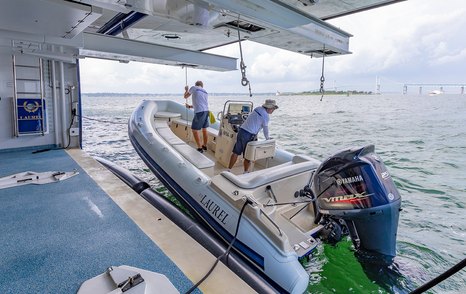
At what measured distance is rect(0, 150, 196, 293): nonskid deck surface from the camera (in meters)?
1.25

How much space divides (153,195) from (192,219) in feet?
2.11

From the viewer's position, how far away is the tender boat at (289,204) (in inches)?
70.6

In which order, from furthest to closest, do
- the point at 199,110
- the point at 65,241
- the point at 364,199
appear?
the point at 199,110 → the point at 364,199 → the point at 65,241

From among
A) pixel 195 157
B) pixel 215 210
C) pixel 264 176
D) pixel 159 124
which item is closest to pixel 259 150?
pixel 195 157

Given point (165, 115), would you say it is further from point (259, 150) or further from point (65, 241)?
point (65, 241)

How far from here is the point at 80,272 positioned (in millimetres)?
1280

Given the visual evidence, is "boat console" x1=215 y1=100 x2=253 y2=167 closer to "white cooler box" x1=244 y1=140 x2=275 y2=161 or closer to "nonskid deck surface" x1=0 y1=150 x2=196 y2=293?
"white cooler box" x1=244 y1=140 x2=275 y2=161

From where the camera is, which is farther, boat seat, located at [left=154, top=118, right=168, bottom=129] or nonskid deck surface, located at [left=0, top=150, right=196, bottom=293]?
boat seat, located at [left=154, top=118, right=168, bottom=129]

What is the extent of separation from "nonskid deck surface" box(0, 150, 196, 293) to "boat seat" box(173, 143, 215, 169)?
3.26 feet

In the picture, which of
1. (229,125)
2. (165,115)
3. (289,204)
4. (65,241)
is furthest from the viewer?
(165,115)

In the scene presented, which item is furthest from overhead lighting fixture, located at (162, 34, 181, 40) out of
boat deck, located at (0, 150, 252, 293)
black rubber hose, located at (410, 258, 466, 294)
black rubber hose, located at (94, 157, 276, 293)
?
black rubber hose, located at (410, 258, 466, 294)

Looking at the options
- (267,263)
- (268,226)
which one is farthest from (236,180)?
(267,263)

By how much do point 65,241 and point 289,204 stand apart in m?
1.71

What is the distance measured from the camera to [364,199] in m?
1.80
